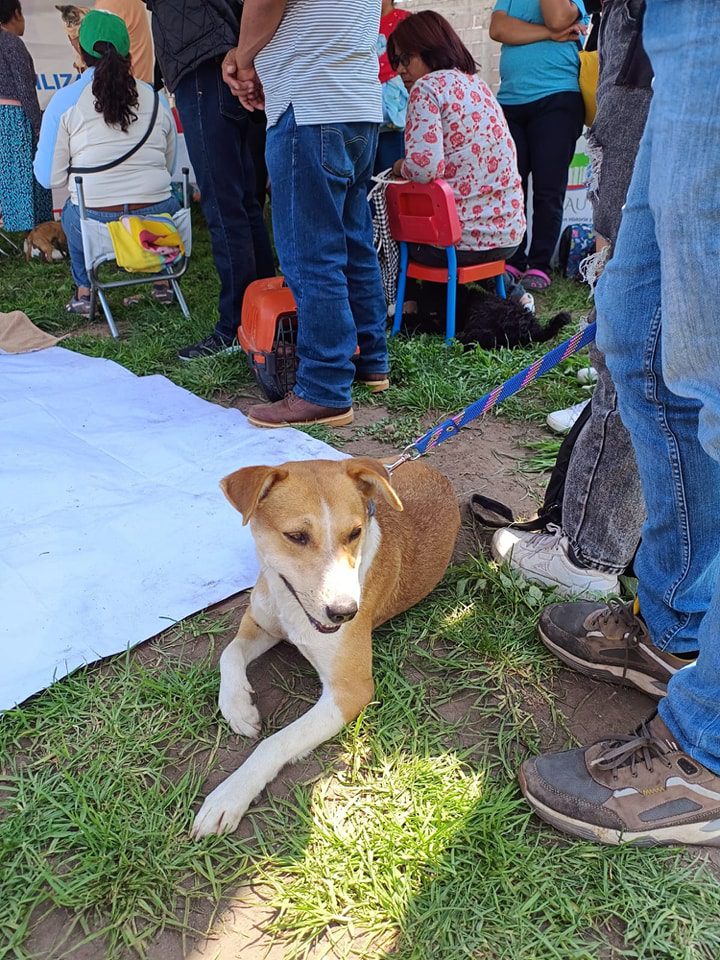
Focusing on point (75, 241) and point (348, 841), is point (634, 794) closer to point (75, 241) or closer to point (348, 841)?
point (348, 841)

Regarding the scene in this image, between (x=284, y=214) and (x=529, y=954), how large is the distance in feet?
11.1

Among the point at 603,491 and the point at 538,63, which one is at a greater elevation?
the point at 538,63

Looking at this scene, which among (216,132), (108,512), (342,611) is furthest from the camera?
(216,132)

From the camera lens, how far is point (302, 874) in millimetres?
1760

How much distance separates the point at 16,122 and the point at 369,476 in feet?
24.1

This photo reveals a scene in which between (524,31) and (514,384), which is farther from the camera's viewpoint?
(524,31)

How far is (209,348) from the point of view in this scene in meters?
5.08

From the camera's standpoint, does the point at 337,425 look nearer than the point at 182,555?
No

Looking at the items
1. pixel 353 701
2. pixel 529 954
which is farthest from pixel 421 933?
pixel 353 701

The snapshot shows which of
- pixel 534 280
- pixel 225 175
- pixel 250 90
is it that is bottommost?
pixel 534 280

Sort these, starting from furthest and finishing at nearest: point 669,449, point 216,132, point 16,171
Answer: point 16,171 → point 216,132 → point 669,449

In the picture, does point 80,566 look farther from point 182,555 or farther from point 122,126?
point 122,126

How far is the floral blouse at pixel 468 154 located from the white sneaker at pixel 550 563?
3122 millimetres

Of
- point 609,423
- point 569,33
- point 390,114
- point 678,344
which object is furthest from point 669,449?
point 569,33
